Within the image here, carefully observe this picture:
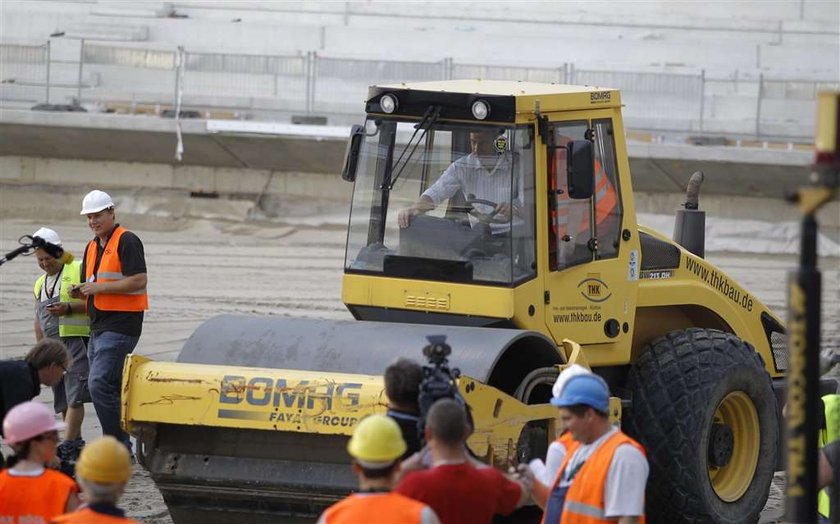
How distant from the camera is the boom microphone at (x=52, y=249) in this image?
9.56 meters

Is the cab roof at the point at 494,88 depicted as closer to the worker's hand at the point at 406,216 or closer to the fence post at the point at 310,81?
the worker's hand at the point at 406,216

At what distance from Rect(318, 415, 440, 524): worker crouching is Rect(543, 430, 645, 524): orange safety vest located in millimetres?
869

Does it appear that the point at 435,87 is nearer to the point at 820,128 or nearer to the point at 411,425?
the point at 411,425

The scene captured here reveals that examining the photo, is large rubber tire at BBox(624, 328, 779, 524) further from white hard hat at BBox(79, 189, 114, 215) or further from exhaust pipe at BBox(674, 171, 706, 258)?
white hard hat at BBox(79, 189, 114, 215)

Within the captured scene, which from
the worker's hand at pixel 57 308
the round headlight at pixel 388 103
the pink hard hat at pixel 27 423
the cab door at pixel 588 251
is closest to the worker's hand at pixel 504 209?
the cab door at pixel 588 251

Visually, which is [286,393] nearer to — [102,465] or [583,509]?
[583,509]

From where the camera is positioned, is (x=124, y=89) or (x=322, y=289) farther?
(x=124, y=89)

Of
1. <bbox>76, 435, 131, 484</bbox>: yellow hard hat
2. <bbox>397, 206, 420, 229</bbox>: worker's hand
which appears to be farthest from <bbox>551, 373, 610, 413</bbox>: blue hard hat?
<bbox>397, 206, 420, 229</bbox>: worker's hand

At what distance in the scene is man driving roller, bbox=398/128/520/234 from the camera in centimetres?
782

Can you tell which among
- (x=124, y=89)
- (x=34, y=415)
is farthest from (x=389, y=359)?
(x=124, y=89)

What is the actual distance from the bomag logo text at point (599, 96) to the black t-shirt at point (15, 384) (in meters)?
3.44

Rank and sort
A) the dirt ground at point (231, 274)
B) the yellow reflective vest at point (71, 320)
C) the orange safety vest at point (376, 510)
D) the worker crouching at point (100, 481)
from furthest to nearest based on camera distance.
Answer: the dirt ground at point (231, 274) → the yellow reflective vest at point (71, 320) → the worker crouching at point (100, 481) → the orange safety vest at point (376, 510)

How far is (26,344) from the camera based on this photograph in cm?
1431

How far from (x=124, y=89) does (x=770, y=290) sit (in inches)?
457
